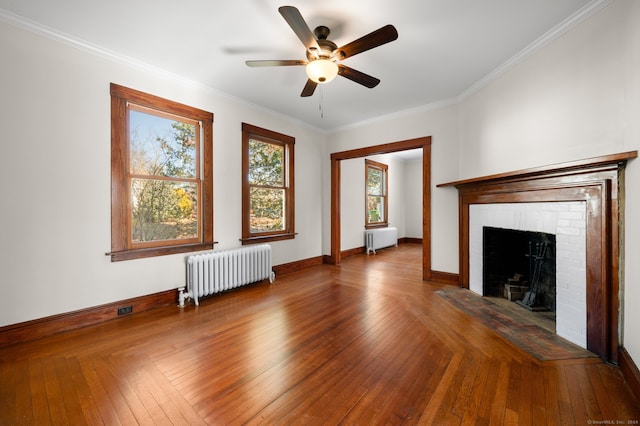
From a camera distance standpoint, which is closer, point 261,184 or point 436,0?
point 436,0

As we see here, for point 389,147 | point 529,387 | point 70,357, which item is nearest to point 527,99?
point 389,147

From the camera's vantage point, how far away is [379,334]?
8.52 feet

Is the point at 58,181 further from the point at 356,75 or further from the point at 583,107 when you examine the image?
the point at 583,107

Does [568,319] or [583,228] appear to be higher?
[583,228]

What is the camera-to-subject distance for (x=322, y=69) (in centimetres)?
240

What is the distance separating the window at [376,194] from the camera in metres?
7.68

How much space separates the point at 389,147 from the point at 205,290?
3886mm

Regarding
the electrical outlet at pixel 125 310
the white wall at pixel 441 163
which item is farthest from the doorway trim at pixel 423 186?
the electrical outlet at pixel 125 310

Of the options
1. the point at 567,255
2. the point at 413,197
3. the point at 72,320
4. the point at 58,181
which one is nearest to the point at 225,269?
the point at 72,320

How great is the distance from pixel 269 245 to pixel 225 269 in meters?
0.90

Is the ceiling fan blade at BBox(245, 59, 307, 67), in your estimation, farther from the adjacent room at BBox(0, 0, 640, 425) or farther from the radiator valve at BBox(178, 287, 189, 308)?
the radiator valve at BBox(178, 287, 189, 308)

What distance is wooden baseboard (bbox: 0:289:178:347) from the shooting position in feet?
7.93

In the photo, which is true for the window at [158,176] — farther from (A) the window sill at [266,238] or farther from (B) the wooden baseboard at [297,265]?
(B) the wooden baseboard at [297,265]

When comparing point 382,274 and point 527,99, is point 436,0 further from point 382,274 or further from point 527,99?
point 382,274
